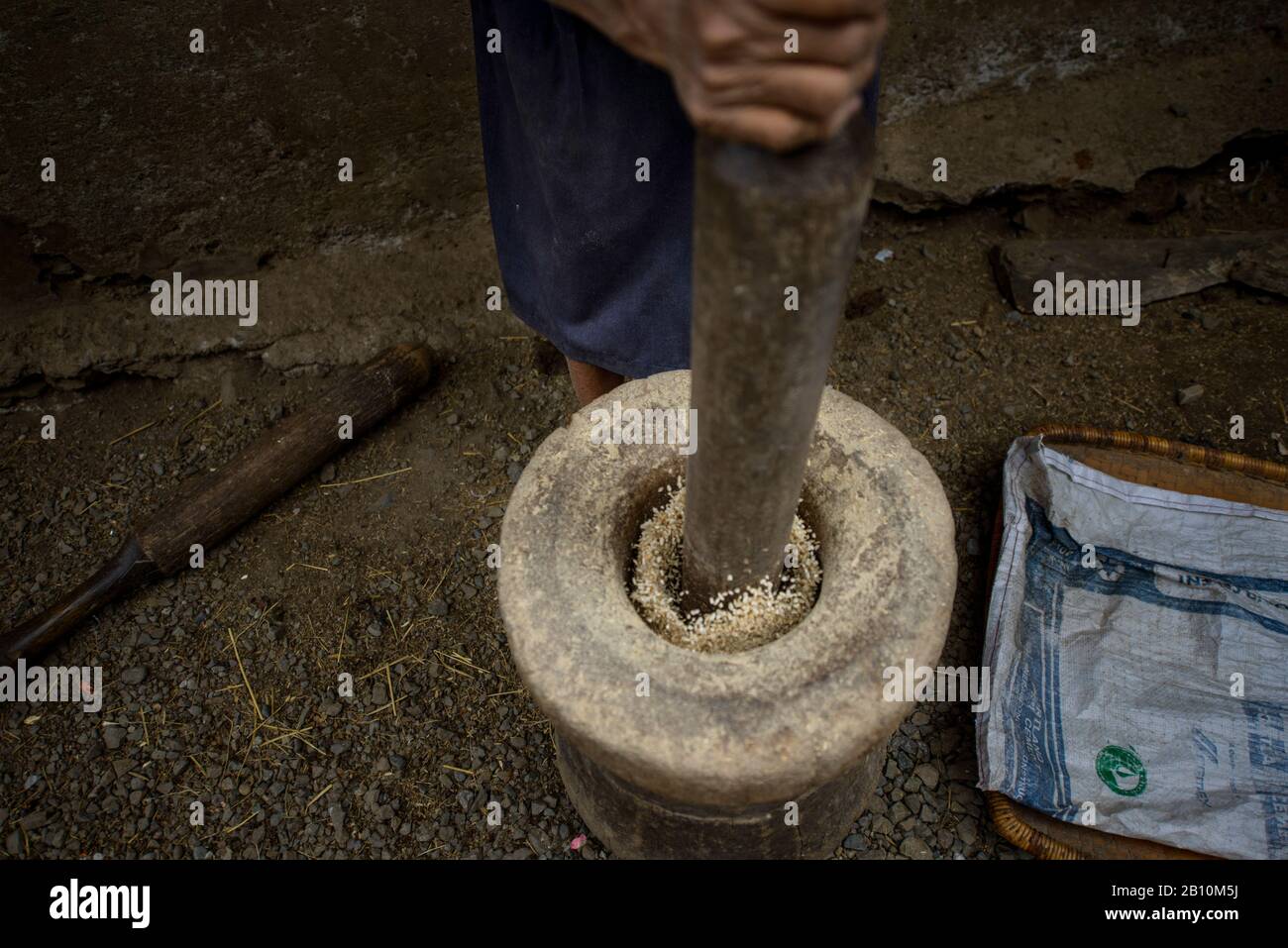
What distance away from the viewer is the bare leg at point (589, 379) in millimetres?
2500

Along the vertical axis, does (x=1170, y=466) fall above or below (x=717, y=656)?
above

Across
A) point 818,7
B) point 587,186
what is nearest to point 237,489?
point 587,186

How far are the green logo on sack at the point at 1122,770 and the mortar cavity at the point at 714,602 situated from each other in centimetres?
101

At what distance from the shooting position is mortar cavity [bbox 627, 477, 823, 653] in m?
1.71

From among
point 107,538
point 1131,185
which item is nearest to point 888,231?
point 1131,185

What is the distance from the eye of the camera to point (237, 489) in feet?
8.86

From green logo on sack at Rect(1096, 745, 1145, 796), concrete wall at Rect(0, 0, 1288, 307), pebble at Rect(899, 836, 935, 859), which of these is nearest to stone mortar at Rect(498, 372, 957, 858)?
pebble at Rect(899, 836, 935, 859)

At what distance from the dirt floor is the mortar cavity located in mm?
813

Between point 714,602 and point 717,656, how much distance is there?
18cm

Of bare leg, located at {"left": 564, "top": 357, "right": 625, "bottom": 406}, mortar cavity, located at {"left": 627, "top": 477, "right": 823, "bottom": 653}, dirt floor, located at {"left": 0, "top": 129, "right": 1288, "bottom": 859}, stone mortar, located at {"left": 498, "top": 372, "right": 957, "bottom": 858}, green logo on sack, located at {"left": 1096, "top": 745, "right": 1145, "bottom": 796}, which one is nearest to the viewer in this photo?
stone mortar, located at {"left": 498, "top": 372, "right": 957, "bottom": 858}

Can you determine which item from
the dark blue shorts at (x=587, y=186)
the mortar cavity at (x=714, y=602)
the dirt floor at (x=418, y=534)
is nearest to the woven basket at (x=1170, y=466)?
the dirt floor at (x=418, y=534)

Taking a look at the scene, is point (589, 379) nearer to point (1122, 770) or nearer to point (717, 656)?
point (717, 656)

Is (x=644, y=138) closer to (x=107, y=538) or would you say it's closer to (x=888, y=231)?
(x=888, y=231)

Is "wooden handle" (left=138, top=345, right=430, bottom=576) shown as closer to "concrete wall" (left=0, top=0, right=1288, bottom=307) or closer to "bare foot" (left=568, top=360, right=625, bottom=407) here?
"concrete wall" (left=0, top=0, right=1288, bottom=307)
